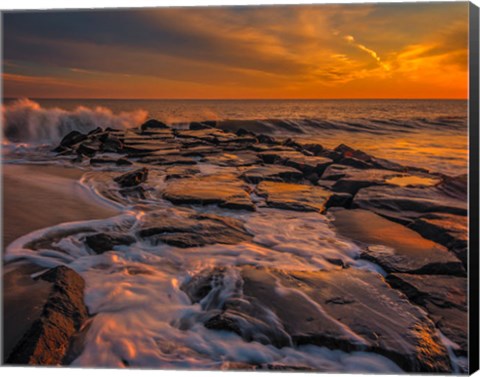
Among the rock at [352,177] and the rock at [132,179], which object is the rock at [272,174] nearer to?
the rock at [352,177]

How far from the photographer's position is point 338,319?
77.2 inches

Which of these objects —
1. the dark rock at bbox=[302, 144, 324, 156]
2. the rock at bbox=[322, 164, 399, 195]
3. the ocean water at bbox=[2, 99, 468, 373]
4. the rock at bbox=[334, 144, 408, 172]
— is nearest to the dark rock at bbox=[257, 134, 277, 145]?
the dark rock at bbox=[302, 144, 324, 156]

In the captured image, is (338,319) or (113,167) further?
(113,167)

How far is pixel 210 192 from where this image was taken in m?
3.77

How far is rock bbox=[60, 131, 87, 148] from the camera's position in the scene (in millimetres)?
6790

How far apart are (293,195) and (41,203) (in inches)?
85.3

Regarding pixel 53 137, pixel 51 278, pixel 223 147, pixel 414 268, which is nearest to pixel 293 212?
pixel 414 268

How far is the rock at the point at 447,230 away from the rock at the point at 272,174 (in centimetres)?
173

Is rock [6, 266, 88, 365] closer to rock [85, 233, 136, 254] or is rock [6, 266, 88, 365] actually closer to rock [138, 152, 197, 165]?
rock [85, 233, 136, 254]

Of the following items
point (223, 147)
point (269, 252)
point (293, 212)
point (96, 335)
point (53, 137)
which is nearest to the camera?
point (96, 335)

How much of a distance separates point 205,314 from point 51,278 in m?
0.85

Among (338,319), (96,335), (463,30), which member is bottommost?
(96,335)

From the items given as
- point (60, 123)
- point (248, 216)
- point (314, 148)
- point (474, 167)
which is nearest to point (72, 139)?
point (60, 123)

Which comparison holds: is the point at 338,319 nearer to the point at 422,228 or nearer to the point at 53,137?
the point at 422,228
